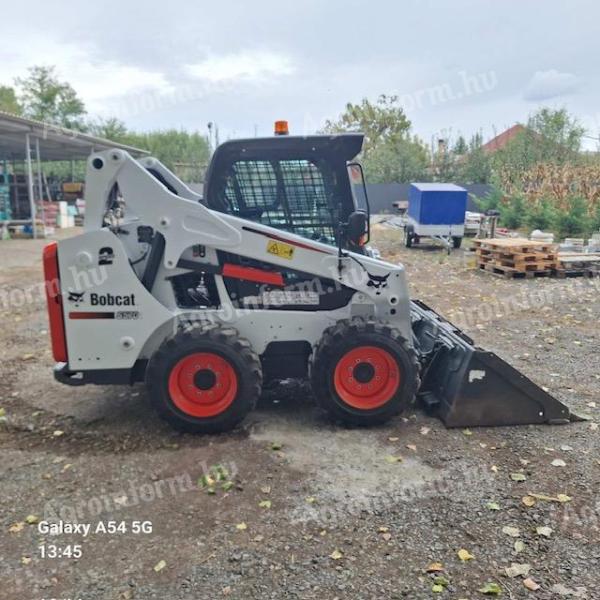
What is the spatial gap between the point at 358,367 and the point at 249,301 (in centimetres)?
100

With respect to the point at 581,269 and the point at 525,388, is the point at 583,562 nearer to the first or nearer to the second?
the point at 525,388

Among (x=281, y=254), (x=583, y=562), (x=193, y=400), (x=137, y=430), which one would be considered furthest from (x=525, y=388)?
(x=137, y=430)

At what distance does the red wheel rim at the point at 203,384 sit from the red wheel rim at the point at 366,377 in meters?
0.82

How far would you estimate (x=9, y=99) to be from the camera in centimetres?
4241

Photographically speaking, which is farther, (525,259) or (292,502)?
(525,259)

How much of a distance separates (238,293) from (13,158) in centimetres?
2185

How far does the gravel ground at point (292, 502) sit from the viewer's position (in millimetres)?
2762

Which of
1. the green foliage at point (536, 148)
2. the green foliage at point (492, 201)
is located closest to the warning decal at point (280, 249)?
the green foliage at point (492, 201)

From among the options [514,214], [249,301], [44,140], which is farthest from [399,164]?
[249,301]

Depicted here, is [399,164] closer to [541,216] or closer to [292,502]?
[541,216]

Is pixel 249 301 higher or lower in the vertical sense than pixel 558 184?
lower

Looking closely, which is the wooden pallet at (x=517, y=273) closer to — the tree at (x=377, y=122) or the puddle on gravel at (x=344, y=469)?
the puddle on gravel at (x=344, y=469)

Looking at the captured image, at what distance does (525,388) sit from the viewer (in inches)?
169

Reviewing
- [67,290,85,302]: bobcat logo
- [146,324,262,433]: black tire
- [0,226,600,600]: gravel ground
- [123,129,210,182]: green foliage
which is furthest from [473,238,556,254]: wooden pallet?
[123,129,210,182]: green foliage
